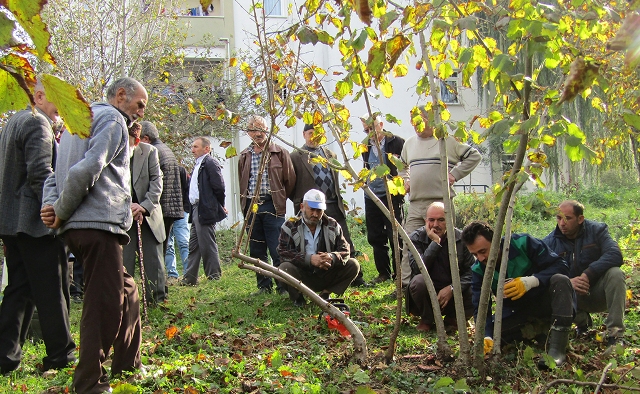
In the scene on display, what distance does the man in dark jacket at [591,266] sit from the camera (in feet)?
17.2

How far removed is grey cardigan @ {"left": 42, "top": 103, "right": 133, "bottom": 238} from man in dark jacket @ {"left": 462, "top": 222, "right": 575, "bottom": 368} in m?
2.47

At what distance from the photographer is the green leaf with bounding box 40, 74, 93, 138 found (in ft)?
4.48

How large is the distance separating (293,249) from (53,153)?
2.75 m

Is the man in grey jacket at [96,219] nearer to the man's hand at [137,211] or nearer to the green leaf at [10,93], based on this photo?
the man's hand at [137,211]

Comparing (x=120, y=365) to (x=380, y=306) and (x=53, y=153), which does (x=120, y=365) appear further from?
(x=380, y=306)

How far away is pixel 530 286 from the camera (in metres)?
4.96

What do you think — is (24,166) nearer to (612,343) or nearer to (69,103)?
(69,103)

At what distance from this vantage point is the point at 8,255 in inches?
184

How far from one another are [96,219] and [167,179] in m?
3.63

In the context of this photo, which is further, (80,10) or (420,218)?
(80,10)

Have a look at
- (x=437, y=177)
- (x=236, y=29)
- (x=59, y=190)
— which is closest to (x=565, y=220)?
(x=437, y=177)

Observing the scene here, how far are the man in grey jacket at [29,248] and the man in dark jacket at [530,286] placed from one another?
2.88m

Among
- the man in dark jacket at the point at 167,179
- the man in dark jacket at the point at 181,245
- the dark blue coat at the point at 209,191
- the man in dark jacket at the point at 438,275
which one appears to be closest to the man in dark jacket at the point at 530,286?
the man in dark jacket at the point at 438,275

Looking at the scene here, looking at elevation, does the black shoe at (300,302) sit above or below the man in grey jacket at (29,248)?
below
